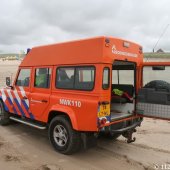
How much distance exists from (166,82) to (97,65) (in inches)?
73.1

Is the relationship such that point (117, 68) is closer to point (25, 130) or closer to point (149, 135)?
point (149, 135)

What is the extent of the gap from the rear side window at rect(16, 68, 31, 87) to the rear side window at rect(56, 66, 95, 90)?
1280mm

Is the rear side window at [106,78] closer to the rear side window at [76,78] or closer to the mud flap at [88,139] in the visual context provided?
the rear side window at [76,78]

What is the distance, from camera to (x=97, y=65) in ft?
15.5

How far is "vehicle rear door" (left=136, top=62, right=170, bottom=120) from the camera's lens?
17.9 feet

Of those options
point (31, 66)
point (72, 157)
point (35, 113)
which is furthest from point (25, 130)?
point (72, 157)

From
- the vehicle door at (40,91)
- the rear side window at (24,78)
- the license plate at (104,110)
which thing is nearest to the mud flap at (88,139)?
the license plate at (104,110)

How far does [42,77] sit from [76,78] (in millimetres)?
1220

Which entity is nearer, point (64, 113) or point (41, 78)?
point (64, 113)

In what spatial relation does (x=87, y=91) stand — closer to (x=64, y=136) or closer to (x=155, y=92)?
(x=64, y=136)

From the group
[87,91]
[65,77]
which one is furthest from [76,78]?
[87,91]

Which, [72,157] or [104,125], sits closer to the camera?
[104,125]

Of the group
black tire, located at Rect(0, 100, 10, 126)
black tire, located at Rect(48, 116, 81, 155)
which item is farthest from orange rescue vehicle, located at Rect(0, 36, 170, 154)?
black tire, located at Rect(0, 100, 10, 126)

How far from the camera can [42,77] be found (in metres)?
6.07
